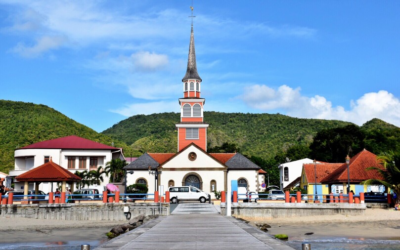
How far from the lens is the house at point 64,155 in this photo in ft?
214

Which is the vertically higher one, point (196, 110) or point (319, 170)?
point (196, 110)

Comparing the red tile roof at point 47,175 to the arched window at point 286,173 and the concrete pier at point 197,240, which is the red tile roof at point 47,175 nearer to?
the concrete pier at point 197,240

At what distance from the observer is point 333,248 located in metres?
20.8

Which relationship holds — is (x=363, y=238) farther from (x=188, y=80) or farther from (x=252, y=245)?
(x=188, y=80)

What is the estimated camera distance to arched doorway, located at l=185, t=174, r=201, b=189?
5645 centimetres

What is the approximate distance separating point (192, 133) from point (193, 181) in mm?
A: 7287

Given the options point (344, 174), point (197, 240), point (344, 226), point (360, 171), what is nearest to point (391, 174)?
point (344, 174)

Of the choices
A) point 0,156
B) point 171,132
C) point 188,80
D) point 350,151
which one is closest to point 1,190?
point 188,80

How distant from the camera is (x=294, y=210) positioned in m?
38.1

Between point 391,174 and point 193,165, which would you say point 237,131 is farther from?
point 391,174

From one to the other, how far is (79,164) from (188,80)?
20.0 m

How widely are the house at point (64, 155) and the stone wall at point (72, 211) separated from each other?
27.6 metres

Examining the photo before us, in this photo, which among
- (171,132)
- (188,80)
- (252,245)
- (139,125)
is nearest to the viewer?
(252,245)

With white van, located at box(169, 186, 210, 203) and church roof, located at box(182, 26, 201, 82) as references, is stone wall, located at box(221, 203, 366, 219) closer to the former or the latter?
white van, located at box(169, 186, 210, 203)
